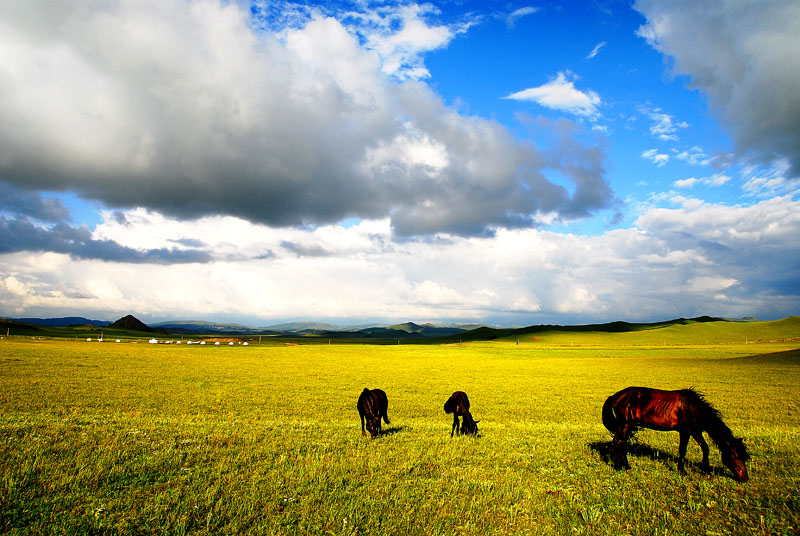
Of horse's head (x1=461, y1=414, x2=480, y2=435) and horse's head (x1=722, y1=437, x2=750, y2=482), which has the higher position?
horse's head (x1=722, y1=437, x2=750, y2=482)

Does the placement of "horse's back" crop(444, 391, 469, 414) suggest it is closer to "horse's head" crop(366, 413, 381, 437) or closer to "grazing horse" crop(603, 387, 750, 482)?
"horse's head" crop(366, 413, 381, 437)

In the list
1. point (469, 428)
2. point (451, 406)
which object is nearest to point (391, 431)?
point (451, 406)

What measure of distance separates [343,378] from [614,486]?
29.8 m

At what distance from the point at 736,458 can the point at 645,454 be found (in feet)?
8.62

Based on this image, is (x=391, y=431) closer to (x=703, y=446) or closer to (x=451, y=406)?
(x=451, y=406)

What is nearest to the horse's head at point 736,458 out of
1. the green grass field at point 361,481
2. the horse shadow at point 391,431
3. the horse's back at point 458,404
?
the green grass field at point 361,481

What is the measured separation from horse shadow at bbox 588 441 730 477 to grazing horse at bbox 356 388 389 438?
21.9 ft

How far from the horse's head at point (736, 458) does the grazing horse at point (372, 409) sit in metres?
9.15

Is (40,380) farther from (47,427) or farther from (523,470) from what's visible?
(523,470)

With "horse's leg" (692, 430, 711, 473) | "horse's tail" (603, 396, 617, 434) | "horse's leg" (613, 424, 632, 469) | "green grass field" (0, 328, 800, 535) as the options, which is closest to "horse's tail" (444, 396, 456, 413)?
"green grass field" (0, 328, 800, 535)

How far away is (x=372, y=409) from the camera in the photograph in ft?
42.7

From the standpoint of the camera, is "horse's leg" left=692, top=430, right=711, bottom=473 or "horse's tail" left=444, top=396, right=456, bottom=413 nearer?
"horse's leg" left=692, top=430, right=711, bottom=473

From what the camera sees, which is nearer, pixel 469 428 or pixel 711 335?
pixel 469 428

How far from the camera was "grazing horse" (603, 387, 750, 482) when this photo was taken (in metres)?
8.77
